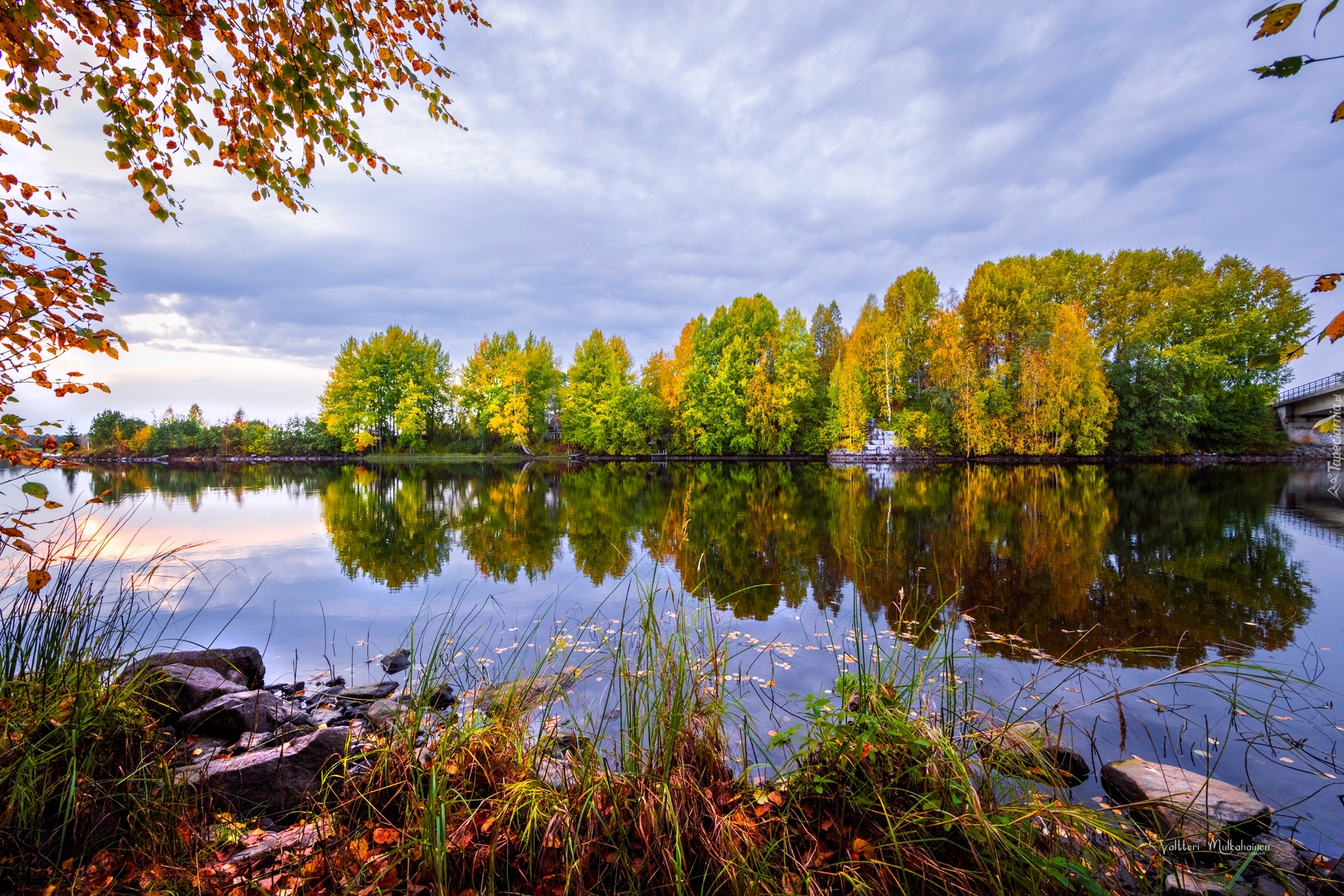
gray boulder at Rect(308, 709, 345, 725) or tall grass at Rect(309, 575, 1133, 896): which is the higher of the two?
tall grass at Rect(309, 575, 1133, 896)

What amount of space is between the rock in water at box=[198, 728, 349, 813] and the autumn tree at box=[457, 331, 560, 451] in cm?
3801

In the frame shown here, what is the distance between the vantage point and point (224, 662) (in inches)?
171

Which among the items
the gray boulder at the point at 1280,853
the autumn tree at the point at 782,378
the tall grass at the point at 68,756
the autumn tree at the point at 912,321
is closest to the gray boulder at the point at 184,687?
the tall grass at the point at 68,756

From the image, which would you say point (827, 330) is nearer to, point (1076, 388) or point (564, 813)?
point (1076, 388)

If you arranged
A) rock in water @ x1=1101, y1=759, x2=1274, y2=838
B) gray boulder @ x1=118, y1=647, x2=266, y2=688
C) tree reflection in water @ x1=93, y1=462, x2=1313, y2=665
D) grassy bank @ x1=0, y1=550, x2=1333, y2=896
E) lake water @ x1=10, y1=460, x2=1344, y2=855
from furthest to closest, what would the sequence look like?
tree reflection in water @ x1=93, y1=462, x2=1313, y2=665 < lake water @ x1=10, y1=460, x2=1344, y2=855 < gray boulder @ x1=118, y1=647, x2=266, y2=688 < rock in water @ x1=1101, y1=759, x2=1274, y2=838 < grassy bank @ x1=0, y1=550, x2=1333, y2=896

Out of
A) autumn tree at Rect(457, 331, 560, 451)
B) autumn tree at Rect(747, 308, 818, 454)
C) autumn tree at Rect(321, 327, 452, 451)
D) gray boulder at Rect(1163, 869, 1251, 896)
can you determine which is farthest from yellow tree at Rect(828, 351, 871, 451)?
gray boulder at Rect(1163, 869, 1251, 896)

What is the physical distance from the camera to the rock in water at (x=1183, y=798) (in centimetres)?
248

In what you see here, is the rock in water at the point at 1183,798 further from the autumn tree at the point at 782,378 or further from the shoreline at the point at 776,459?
the autumn tree at the point at 782,378

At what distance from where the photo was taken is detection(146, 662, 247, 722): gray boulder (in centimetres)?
331

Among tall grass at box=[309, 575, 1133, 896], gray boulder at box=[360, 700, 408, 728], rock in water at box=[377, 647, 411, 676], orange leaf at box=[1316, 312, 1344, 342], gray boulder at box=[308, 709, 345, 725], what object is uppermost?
orange leaf at box=[1316, 312, 1344, 342]

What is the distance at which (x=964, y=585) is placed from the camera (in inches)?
278

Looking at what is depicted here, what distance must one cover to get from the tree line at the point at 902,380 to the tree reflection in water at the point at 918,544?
10064 mm

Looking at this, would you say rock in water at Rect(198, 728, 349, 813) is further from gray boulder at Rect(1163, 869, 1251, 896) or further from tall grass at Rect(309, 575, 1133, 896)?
gray boulder at Rect(1163, 869, 1251, 896)

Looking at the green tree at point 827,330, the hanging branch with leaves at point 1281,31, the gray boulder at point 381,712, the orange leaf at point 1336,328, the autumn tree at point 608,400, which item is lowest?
→ the gray boulder at point 381,712
